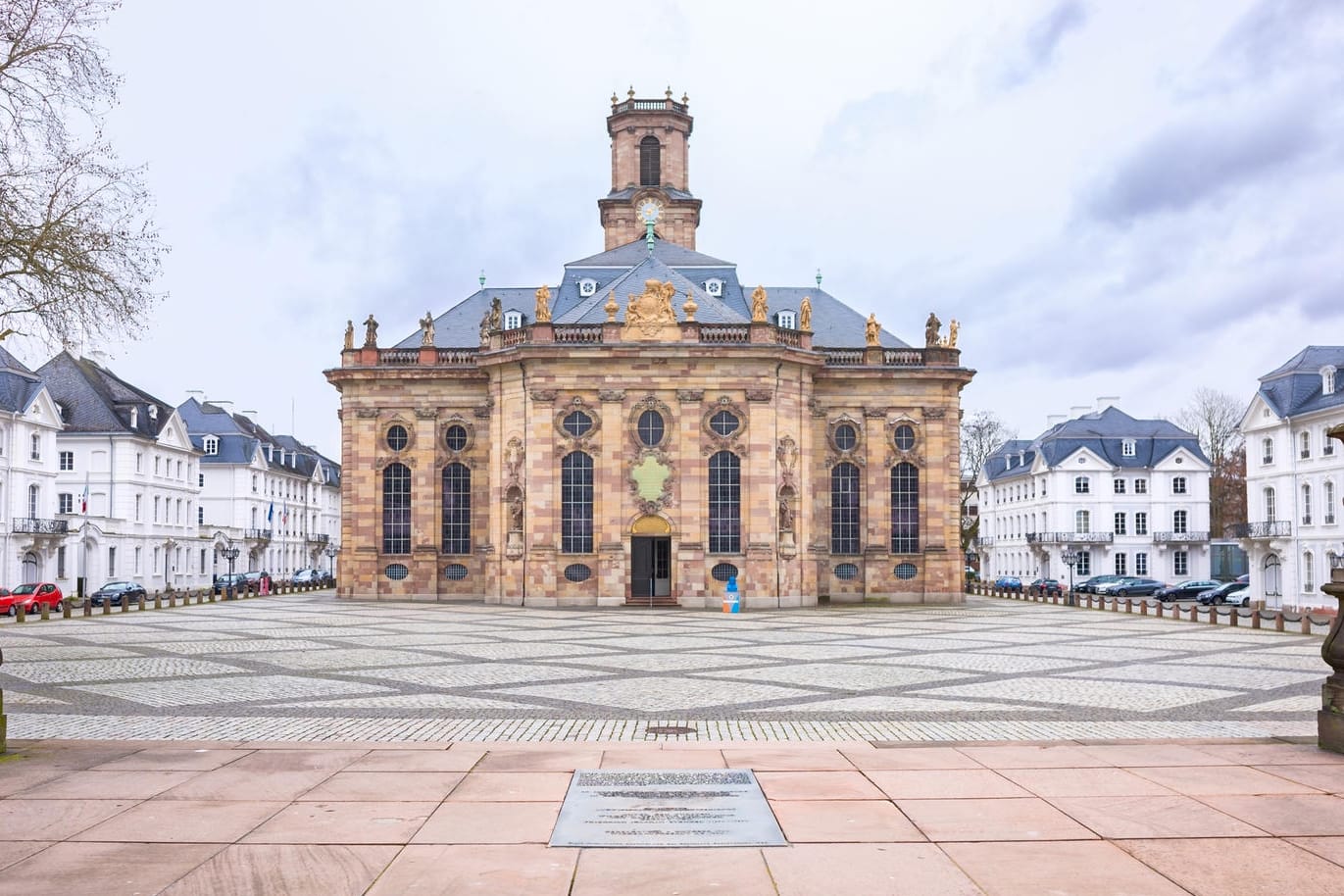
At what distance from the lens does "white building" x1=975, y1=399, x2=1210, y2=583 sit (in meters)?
83.4

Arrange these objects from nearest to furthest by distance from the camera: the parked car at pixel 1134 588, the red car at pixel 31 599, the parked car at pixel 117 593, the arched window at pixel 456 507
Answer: the red car at pixel 31 599 → the parked car at pixel 117 593 → the arched window at pixel 456 507 → the parked car at pixel 1134 588

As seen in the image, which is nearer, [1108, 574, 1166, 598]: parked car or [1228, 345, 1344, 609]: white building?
[1228, 345, 1344, 609]: white building

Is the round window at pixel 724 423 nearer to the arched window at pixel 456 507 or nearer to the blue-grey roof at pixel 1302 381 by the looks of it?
the arched window at pixel 456 507

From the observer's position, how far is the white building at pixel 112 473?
2623 inches

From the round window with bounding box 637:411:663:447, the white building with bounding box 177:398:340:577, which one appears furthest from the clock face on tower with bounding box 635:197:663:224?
the white building with bounding box 177:398:340:577

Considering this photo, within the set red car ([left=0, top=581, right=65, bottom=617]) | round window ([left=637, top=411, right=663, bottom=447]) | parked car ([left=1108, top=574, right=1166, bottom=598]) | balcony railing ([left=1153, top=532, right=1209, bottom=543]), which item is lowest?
parked car ([left=1108, top=574, right=1166, bottom=598])

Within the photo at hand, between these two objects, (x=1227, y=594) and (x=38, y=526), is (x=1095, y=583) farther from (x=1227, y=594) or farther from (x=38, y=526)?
(x=38, y=526)

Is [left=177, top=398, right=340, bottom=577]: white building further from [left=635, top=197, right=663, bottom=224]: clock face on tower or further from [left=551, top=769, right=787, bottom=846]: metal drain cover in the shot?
[left=551, top=769, right=787, bottom=846]: metal drain cover

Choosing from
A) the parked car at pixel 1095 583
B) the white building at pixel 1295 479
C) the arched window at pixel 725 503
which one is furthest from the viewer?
the parked car at pixel 1095 583

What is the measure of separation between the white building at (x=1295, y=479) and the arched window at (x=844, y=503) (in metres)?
21.1

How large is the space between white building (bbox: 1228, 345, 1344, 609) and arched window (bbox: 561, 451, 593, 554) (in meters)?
33.3

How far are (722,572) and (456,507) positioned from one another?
1440 centimetres

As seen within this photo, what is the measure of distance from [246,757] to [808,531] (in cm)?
4010

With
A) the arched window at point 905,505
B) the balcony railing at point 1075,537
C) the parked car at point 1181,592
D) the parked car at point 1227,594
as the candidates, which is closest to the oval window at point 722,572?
the arched window at point 905,505
